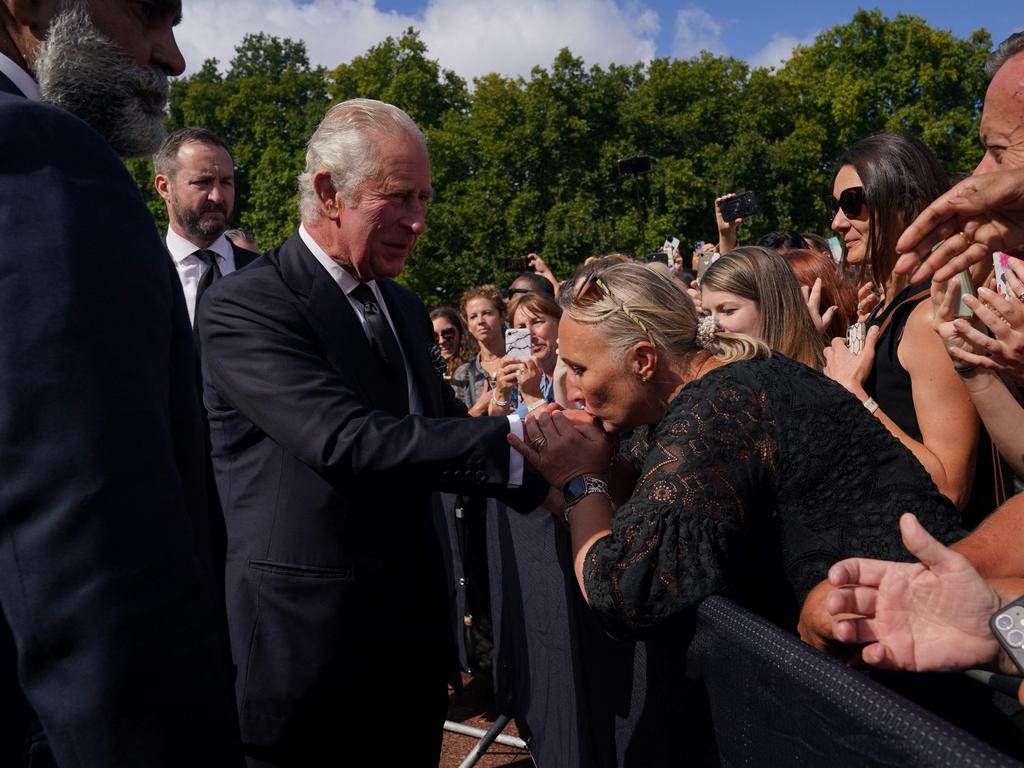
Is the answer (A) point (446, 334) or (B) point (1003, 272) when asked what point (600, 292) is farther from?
(A) point (446, 334)

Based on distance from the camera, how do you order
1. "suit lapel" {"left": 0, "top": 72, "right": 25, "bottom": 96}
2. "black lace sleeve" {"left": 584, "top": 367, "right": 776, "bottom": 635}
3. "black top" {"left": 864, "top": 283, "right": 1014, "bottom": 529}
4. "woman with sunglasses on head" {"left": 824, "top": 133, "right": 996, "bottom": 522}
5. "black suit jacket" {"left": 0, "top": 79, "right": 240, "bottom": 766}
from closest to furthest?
"black suit jacket" {"left": 0, "top": 79, "right": 240, "bottom": 766} → "suit lapel" {"left": 0, "top": 72, "right": 25, "bottom": 96} → "black lace sleeve" {"left": 584, "top": 367, "right": 776, "bottom": 635} → "woman with sunglasses on head" {"left": 824, "top": 133, "right": 996, "bottom": 522} → "black top" {"left": 864, "top": 283, "right": 1014, "bottom": 529}

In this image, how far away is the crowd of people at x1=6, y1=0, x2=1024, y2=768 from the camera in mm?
1291

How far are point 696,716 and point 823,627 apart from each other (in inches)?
12.7

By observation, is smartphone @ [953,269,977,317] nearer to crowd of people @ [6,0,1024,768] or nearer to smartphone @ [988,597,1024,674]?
crowd of people @ [6,0,1024,768]

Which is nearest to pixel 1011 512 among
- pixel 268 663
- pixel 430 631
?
pixel 430 631

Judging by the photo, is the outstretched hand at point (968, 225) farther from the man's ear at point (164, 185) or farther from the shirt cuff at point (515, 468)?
the man's ear at point (164, 185)

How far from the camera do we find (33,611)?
1276 mm

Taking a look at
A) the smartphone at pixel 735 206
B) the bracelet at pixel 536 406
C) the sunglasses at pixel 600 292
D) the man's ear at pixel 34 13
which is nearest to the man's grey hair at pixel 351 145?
the sunglasses at pixel 600 292

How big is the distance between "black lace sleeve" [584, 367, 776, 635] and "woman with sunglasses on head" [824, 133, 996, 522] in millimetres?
897

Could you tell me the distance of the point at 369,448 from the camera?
2312mm

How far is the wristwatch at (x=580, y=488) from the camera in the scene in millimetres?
2482

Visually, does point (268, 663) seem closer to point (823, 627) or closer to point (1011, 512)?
point (823, 627)

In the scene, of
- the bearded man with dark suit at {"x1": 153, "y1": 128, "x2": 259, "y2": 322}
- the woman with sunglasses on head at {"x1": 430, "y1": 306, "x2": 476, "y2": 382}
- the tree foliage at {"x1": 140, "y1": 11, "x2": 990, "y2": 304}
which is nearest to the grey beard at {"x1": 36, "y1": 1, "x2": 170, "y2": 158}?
the bearded man with dark suit at {"x1": 153, "y1": 128, "x2": 259, "y2": 322}

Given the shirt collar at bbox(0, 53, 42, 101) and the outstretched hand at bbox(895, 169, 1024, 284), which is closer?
the shirt collar at bbox(0, 53, 42, 101)
